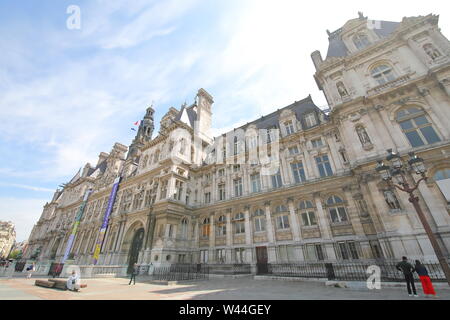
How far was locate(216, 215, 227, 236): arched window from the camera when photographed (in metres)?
21.2

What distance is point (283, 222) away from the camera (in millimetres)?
17891

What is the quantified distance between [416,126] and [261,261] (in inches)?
648

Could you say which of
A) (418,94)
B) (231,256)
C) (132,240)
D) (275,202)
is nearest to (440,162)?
(418,94)

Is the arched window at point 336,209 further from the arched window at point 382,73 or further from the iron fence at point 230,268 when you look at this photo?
the arched window at point 382,73

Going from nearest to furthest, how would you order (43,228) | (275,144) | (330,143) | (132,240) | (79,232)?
(330,143), (275,144), (132,240), (79,232), (43,228)

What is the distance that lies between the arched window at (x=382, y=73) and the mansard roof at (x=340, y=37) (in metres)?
3.48

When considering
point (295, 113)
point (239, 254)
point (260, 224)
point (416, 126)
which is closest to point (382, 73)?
point (416, 126)

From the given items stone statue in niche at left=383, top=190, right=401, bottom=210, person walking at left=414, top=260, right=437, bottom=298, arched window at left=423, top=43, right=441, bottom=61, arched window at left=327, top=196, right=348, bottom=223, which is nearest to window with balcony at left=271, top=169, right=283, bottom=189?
arched window at left=327, top=196, right=348, bottom=223

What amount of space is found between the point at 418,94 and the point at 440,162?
583 centimetres

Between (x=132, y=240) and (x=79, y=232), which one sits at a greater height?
(x=79, y=232)

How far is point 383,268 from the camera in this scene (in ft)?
39.2

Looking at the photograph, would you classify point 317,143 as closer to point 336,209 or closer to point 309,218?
point 336,209

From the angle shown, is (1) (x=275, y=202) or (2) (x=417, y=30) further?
(1) (x=275, y=202)

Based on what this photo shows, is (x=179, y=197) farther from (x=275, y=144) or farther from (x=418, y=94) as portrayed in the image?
(x=418, y=94)
